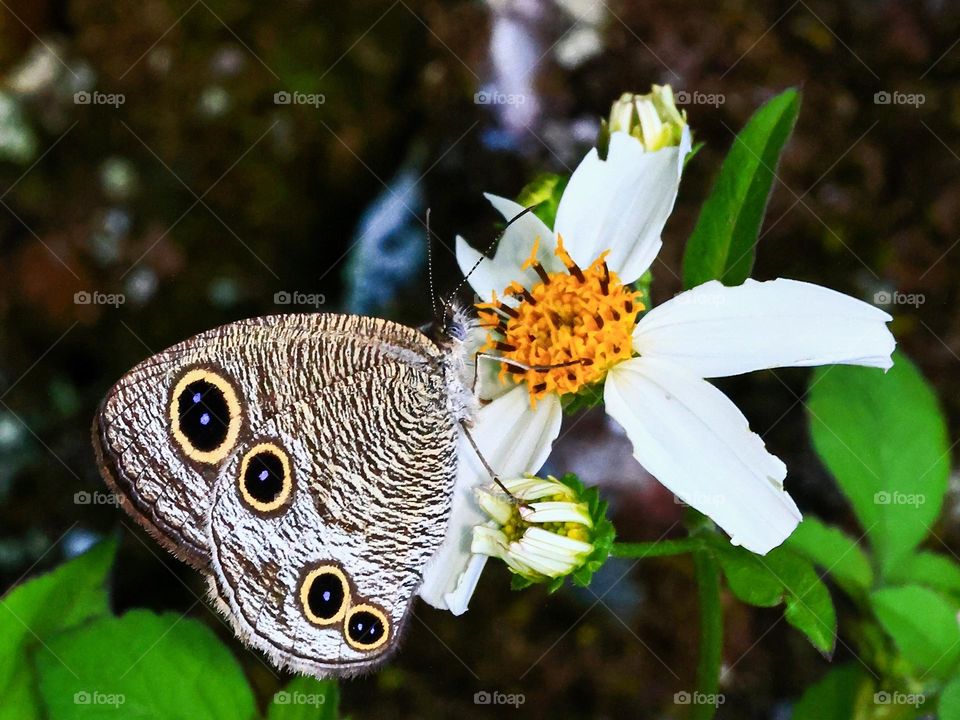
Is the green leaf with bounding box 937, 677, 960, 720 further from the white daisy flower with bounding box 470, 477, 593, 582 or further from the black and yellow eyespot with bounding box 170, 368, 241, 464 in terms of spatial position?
the black and yellow eyespot with bounding box 170, 368, 241, 464

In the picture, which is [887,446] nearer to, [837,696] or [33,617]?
[837,696]

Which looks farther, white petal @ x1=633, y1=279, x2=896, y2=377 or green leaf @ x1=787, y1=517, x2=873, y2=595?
green leaf @ x1=787, y1=517, x2=873, y2=595

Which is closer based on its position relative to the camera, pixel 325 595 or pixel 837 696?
pixel 325 595

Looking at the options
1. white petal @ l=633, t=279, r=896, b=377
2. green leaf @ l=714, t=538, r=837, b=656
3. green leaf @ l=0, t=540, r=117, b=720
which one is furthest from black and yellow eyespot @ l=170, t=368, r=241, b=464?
green leaf @ l=714, t=538, r=837, b=656

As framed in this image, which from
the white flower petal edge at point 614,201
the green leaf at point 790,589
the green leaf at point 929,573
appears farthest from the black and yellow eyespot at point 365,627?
the green leaf at point 929,573

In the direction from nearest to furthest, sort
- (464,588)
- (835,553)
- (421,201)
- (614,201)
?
(464,588), (614,201), (835,553), (421,201)

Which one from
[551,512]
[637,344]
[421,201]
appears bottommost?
[551,512]

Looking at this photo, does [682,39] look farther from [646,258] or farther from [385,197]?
[646,258]

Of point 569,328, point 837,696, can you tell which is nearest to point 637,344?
point 569,328
